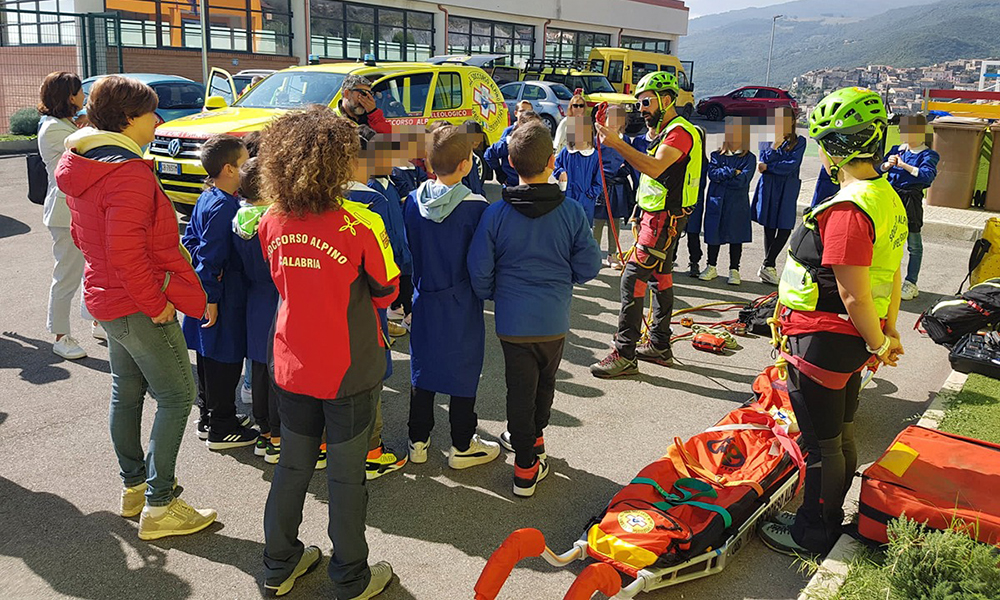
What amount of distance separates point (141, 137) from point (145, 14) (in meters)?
23.3

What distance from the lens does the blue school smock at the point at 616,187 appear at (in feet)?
28.3

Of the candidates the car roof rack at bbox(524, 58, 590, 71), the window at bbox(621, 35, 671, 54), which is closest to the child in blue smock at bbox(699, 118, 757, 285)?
the car roof rack at bbox(524, 58, 590, 71)

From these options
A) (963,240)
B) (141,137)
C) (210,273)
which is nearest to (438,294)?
(210,273)

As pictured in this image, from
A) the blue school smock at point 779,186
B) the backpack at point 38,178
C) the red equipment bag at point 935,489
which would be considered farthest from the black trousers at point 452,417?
the blue school smock at point 779,186

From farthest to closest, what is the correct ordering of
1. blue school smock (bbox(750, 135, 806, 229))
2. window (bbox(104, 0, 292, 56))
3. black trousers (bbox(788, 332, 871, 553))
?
1. window (bbox(104, 0, 292, 56))
2. blue school smock (bbox(750, 135, 806, 229))
3. black trousers (bbox(788, 332, 871, 553))

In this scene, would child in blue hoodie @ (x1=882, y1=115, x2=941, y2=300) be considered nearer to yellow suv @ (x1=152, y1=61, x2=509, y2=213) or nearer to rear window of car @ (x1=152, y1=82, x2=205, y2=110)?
yellow suv @ (x1=152, y1=61, x2=509, y2=213)

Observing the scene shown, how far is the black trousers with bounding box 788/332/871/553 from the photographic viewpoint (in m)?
3.34

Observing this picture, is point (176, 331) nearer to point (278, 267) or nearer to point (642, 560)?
point (278, 267)

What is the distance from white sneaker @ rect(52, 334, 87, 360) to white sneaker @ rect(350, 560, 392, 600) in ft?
12.0

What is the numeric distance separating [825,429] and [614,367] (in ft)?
8.43

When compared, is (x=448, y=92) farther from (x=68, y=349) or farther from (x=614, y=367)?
(x=68, y=349)

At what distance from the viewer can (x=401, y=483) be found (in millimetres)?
4320

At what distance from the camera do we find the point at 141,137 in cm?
350

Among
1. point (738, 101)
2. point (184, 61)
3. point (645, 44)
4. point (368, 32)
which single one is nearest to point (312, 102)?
point (184, 61)
